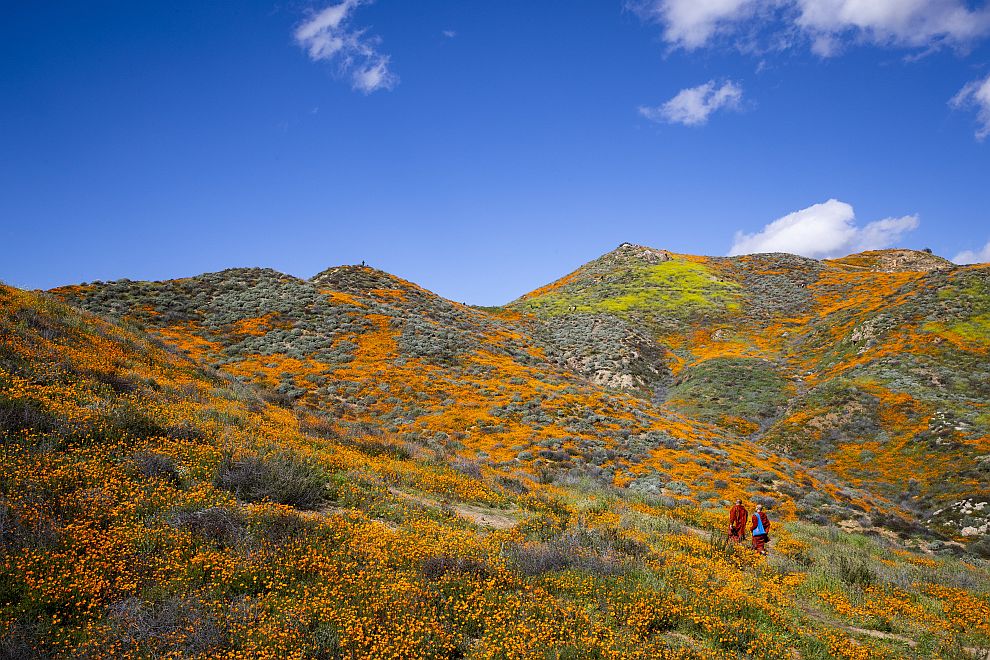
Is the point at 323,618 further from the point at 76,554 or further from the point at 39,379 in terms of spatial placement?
the point at 39,379

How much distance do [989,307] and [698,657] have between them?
158ft

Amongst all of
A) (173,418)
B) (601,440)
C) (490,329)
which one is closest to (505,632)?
(173,418)

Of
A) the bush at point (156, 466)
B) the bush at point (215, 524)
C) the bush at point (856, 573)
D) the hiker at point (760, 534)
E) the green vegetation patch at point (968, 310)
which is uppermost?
the green vegetation patch at point (968, 310)

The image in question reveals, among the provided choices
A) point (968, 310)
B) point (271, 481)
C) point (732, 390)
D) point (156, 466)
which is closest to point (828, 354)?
point (732, 390)

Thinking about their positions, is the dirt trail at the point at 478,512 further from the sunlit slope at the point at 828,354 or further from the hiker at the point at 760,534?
the sunlit slope at the point at 828,354

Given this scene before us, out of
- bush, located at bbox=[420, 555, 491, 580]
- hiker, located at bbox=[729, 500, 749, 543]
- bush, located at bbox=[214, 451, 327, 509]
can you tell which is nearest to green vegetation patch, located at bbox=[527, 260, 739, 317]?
hiker, located at bbox=[729, 500, 749, 543]

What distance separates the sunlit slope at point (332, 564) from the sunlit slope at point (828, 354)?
48.1 feet

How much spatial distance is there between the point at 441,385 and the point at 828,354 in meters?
33.7

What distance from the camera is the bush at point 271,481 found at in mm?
8305

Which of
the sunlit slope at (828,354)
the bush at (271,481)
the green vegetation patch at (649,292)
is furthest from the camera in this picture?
the green vegetation patch at (649,292)

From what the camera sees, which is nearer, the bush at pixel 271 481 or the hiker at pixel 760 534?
the bush at pixel 271 481

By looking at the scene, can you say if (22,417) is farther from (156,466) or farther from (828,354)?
(828,354)

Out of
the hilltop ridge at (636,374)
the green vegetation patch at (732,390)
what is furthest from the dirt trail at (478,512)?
the green vegetation patch at (732,390)

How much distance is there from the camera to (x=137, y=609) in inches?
193
